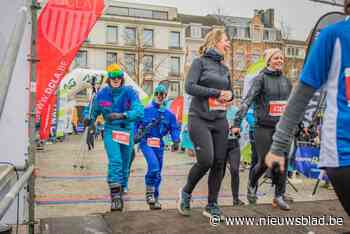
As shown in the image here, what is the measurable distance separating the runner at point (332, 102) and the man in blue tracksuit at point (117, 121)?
3371 millimetres

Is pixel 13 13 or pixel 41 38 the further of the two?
pixel 41 38

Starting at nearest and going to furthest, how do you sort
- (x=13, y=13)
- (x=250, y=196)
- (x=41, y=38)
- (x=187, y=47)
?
(x=13, y=13), (x=41, y=38), (x=250, y=196), (x=187, y=47)

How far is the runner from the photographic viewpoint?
2.02 meters

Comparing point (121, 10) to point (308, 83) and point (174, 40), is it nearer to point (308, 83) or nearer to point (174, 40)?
point (174, 40)

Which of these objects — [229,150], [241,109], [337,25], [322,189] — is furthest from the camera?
[322,189]

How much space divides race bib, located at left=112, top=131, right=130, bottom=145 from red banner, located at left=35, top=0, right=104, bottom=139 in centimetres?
92

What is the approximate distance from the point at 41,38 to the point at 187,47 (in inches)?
2384

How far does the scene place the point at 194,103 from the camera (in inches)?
184

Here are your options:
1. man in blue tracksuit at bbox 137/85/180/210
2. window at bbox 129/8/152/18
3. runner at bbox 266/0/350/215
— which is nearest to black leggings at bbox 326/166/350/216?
runner at bbox 266/0/350/215

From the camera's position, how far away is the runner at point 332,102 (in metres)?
2.02

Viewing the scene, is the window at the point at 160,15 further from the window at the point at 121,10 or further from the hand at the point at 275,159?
the hand at the point at 275,159

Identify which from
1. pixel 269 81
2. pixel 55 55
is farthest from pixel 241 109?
pixel 55 55

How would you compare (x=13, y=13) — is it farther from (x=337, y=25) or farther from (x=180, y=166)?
(x=180, y=166)

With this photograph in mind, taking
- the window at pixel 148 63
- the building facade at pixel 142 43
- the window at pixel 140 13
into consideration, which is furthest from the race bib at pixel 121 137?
the window at pixel 140 13
